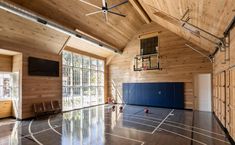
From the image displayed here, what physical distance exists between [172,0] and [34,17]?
458 centimetres

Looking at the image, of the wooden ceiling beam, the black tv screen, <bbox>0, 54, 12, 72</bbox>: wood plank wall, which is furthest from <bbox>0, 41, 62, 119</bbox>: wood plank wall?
the wooden ceiling beam

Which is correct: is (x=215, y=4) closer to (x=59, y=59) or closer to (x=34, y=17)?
(x=34, y=17)

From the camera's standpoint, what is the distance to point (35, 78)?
7410 mm

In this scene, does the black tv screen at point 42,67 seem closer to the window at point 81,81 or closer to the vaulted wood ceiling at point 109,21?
the vaulted wood ceiling at point 109,21

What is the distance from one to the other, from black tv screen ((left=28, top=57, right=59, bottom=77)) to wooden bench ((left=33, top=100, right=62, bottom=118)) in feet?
4.71

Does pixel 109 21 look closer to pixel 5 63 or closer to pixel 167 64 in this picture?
pixel 167 64

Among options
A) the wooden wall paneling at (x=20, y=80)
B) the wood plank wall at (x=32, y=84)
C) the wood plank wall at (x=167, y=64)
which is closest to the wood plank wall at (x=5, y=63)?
the wooden wall paneling at (x=20, y=80)

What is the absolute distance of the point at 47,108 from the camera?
25.5 ft

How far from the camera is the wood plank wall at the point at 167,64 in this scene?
29.7 feet

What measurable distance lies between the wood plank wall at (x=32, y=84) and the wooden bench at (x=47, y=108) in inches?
Answer: 7.6

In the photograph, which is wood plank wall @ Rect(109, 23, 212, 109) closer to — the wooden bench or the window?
the window

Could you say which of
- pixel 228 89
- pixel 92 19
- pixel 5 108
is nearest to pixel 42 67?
pixel 5 108

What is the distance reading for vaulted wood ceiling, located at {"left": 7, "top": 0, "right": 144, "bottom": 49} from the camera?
227 inches

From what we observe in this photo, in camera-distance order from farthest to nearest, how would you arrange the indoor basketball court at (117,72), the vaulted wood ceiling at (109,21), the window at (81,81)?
the window at (81,81) < the indoor basketball court at (117,72) < the vaulted wood ceiling at (109,21)
